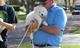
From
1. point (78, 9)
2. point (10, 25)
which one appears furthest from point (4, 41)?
point (78, 9)

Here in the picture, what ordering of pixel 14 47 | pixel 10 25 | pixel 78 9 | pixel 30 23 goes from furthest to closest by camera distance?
pixel 78 9
pixel 14 47
pixel 10 25
pixel 30 23

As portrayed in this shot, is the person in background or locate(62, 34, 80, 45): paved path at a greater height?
the person in background

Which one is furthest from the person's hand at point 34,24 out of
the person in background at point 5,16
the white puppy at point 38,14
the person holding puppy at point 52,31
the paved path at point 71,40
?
the paved path at point 71,40

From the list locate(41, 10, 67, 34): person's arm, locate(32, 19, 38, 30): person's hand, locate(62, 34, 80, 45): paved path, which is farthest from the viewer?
locate(62, 34, 80, 45): paved path

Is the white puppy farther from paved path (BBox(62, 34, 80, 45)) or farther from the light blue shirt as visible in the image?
paved path (BBox(62, 34, 80, 45))

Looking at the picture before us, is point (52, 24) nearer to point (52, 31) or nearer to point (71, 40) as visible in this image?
point (52, 31)

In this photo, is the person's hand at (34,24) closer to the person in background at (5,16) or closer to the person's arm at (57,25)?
the person's arm at (57,25)

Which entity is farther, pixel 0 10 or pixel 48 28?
pixel 0 10

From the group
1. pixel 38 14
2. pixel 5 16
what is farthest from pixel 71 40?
pixel 38 14

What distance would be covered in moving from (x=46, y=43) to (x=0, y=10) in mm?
1154

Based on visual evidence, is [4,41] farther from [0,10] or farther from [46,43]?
[46,43]

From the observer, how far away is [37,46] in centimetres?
493

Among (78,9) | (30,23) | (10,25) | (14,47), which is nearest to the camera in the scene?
(30,23)

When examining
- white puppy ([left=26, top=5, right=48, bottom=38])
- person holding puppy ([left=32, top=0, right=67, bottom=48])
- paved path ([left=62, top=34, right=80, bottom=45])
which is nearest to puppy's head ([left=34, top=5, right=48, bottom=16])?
white puppy ([left=26, top=5, right=48, bottom=38])
